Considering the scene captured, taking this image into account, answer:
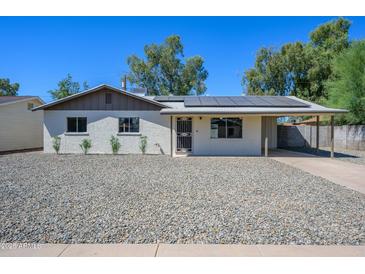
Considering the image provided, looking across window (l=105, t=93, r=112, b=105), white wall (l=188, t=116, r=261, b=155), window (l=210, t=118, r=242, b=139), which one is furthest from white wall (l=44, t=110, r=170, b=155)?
window (l=210, t=118, r=242, b=139)

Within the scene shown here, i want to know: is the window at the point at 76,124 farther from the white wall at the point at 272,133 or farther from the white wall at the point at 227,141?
the white wall at the point at 272,133

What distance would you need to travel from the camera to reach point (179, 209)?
4992 millimetres

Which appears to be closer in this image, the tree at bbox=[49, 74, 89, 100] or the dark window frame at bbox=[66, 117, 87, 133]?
the dark window frame at bbox=[66, 117, 87, 133]

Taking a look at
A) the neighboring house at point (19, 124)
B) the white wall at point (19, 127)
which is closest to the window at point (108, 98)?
the neighboring house at point (19, 124)

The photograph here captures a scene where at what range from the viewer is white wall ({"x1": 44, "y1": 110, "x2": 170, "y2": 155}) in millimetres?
15516

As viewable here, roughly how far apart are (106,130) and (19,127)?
26.7 feet

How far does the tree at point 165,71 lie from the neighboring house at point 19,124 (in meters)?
18.3

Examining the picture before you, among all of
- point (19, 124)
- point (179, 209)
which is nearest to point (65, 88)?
point (19, 124)

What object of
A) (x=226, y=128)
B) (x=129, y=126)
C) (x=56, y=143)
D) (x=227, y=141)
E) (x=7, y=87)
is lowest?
(x=56, y=143)

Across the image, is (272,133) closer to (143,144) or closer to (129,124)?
(143,144)

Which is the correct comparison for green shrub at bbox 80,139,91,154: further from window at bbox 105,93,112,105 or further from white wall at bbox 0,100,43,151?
white wall at bbox 0,100,43,151

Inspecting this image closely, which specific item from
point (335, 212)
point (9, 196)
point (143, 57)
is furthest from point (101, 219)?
point (143, 57)

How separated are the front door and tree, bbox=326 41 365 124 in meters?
12.3

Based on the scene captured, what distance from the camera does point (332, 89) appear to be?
67.4 ft
